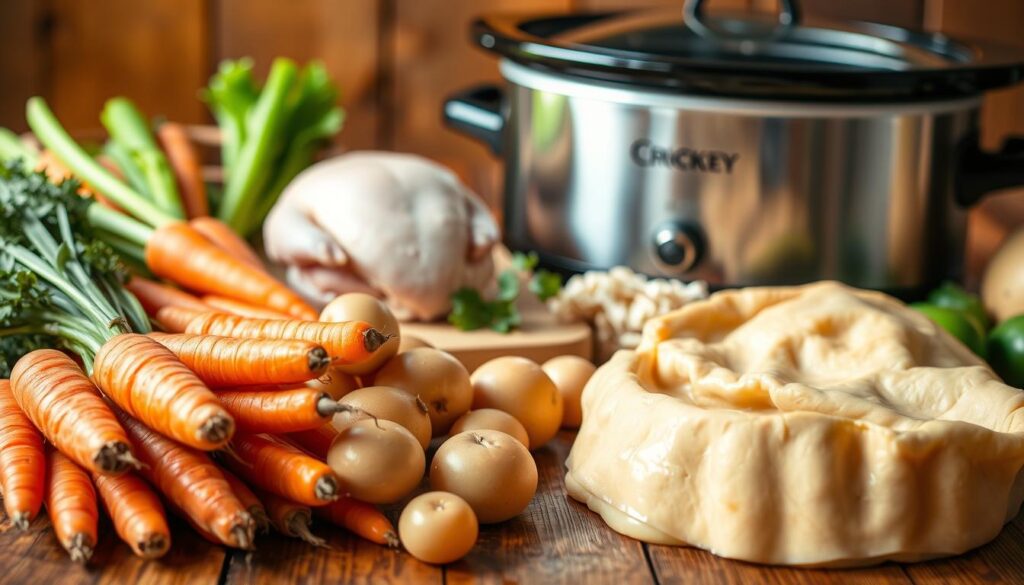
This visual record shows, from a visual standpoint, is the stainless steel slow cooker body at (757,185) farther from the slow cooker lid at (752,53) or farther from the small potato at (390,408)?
the small potato at (390,408)

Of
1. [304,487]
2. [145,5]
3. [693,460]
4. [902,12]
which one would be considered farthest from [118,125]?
[902,12]

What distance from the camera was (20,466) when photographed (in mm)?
1073

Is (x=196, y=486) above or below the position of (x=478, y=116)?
below

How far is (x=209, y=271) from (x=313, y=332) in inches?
18.7

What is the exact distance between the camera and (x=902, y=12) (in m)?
2.65

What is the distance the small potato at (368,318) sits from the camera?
1.23 metres

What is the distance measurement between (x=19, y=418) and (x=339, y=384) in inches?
12.0

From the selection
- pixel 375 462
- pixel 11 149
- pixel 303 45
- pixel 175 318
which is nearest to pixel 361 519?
pixel 375 462

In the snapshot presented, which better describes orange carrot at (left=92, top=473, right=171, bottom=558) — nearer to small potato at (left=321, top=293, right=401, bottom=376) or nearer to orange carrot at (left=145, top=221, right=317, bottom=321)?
small potato at (left=321, top=293, right=401, bottom=376)

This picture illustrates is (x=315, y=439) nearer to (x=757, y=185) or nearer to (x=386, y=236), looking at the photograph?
(x=386, y=236)

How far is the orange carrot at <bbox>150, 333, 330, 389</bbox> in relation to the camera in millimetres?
1069

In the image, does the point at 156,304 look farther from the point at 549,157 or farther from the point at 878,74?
the point at 878,74

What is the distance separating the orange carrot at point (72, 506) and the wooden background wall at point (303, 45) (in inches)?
63.6

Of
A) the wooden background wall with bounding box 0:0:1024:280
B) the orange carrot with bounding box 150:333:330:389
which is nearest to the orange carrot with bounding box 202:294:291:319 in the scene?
the orange carrot with bounding box 150:333:330:389
